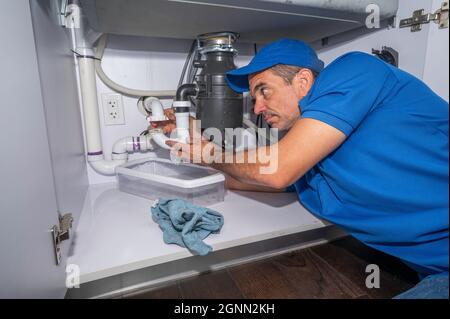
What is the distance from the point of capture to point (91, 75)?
0.96 meters

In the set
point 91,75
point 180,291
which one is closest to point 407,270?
point 180,291

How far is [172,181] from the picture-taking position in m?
0.82

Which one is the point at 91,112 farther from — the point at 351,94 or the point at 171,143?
the point at 351,94

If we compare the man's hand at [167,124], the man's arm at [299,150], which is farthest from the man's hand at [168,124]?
the man's arm at [299,150]

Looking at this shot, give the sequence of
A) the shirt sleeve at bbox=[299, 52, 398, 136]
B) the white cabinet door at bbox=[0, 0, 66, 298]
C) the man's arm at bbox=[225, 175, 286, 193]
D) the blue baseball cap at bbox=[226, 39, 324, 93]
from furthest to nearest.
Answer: the man's arm at bbox=[225, 175, 286, 193] → the blue baseball cap at bbox=[226, 39, 324, 93] → the shirt sleeve at bbox=[299, 52, 398, 136] → the white cabinet door at bbox=[0, 0, 66, 298]

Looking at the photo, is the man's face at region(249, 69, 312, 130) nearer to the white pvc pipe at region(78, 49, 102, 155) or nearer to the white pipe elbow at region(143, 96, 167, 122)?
the white pipe elbow at region(143, 96, 167, 122)

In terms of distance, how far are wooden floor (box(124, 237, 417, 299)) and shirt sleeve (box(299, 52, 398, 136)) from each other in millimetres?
505

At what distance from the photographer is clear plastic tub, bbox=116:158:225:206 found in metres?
0.83

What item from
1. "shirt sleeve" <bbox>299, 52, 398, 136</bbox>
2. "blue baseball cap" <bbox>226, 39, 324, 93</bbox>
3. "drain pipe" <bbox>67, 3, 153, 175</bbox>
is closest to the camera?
"shirt sleeve" <bbox>299, 52, 398, 136</bbox>

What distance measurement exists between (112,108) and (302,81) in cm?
78

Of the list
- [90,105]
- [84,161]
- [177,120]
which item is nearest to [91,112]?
[90,105]

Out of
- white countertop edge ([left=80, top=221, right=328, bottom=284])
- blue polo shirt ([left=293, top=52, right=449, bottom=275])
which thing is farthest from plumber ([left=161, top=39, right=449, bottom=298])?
white countertop edge ([left=80, top=221, right=328, bottom=284])

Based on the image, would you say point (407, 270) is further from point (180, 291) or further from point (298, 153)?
point (180, 291)

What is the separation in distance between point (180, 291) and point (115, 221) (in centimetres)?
31
